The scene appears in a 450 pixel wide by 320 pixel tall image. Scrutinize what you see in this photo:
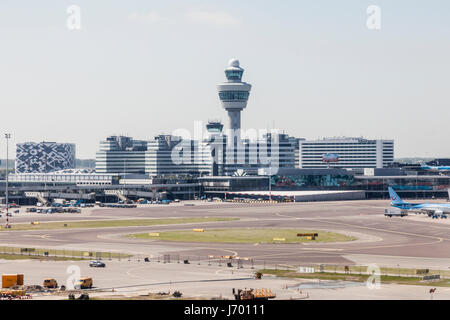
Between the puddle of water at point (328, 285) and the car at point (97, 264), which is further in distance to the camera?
the car at point (97, 264)

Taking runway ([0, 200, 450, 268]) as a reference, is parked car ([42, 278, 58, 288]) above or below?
above

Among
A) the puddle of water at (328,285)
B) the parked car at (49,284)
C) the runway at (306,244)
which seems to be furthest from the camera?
the runway at (306,244)

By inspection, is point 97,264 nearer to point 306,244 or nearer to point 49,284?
point 49,284

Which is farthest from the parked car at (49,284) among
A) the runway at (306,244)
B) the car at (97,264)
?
the runway at (306,244)

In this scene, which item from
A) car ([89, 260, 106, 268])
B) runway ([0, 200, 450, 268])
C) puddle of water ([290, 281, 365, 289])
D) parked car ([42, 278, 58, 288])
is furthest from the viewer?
runway ([0, 200, 450, 268])

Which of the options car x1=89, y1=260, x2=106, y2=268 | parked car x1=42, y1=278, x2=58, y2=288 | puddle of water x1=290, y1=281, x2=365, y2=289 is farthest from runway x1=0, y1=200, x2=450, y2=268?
A: parked car x1=42, y1=278, x2=58, y2=288

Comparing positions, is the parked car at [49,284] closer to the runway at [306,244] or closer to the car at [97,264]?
the car at [97,264]

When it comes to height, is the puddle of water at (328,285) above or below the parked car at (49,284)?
below

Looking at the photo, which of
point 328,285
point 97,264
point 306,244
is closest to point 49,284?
point 97,264

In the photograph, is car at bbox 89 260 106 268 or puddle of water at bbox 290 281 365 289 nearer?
puddle of water at bbox 290 281 365 289

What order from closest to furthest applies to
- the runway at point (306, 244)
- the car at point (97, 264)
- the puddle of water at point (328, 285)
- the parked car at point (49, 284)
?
the parked car at point (49, 284) < the puddle of water at point (328, 285) < the car at point (97, 264) < the runway at point (306, 244)

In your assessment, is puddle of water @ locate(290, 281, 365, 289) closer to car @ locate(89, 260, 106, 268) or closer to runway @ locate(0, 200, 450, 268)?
runway @ locate(0, 200, 450, 268)

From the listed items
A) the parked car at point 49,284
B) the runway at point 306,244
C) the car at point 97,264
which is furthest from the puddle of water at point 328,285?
the car at point 97,264
